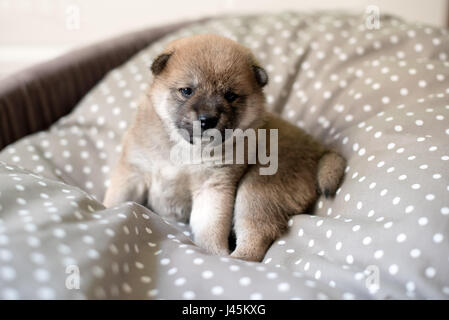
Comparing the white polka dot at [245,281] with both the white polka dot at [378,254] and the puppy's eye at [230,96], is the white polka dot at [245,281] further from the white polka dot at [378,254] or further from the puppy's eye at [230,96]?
the puppy's eye at [230,96]

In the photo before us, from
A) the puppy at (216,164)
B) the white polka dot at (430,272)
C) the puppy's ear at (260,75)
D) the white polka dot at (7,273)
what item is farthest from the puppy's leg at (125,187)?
the white polka dot at (430,272)

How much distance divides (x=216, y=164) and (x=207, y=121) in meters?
0.18

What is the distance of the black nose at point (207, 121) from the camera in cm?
114

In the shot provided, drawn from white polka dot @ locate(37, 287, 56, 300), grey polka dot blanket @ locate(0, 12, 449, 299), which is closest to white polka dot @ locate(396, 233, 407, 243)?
grey polka dot blanket @ locate(0, 12, 449, 299)

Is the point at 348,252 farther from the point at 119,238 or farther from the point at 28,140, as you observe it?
the point at 28,140

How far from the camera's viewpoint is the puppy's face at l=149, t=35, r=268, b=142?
117 cm

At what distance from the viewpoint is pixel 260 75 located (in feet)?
4.15

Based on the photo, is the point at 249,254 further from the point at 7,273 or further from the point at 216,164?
the point at 7,273

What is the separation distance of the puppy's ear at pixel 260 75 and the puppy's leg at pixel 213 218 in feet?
0.95

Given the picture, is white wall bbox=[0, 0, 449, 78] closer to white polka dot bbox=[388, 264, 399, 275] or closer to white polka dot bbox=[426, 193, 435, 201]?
white polka dot bbox=[426, 193, 435, 201]

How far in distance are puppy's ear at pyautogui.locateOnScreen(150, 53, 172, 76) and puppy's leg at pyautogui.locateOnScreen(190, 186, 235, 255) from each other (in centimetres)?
33

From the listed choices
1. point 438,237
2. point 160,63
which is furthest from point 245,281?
point 160,63

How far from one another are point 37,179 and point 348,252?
69 centimetres
